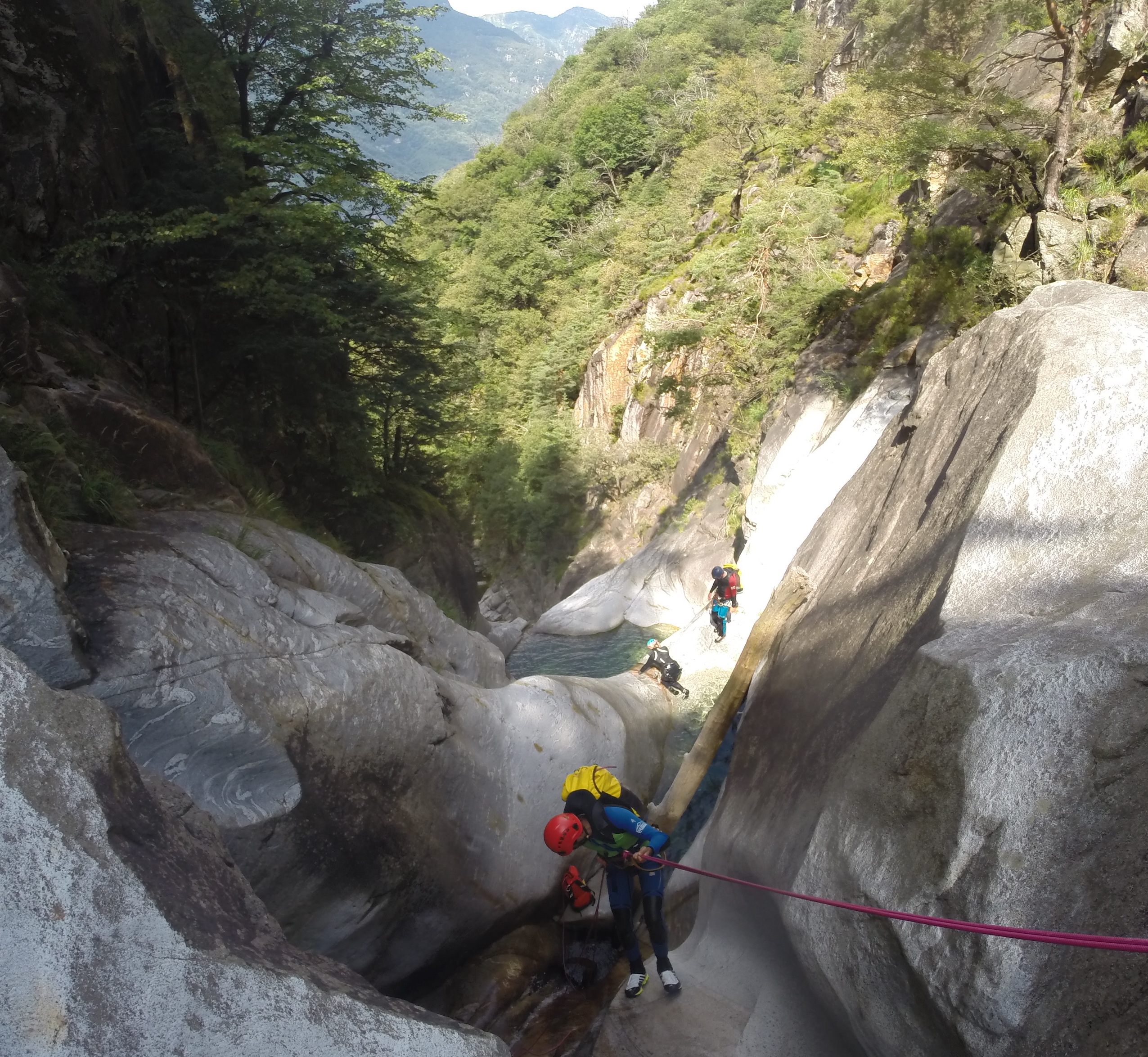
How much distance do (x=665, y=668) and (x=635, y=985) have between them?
674 centimetres

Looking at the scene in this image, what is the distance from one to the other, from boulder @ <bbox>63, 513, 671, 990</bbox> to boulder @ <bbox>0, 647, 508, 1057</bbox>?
1519mm

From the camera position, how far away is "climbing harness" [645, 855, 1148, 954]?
285cm

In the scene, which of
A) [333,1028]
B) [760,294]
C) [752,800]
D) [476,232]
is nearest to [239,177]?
[752,800]

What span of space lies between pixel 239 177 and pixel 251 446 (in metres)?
3.99

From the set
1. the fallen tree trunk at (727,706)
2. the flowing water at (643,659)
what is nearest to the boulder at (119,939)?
the flowing water at (643,659)

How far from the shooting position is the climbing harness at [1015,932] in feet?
9.36

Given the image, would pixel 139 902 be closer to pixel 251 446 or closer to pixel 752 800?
pixel 752 800

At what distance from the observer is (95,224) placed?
1002cm

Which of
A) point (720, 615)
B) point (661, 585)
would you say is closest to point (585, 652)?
point (661, 585)

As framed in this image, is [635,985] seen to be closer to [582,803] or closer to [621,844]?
[621,844]

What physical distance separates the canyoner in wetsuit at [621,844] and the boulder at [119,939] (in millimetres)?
2192

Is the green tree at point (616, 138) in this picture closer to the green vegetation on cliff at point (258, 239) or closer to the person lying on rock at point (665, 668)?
the green vegetation on cliff at point (258, 239)

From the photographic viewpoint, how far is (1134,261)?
34.3 feet

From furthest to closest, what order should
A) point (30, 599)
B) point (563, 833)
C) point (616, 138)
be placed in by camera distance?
point (616, 138)
point (563, 833)
point (30, 599)
